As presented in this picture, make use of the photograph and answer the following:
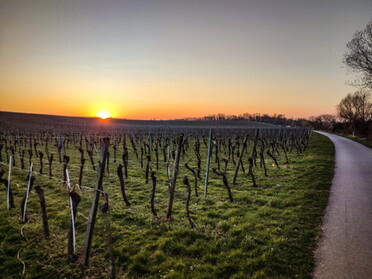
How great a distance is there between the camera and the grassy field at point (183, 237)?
154 inches

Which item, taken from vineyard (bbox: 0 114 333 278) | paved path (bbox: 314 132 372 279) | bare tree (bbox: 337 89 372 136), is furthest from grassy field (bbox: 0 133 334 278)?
bare tree (bbox: 337 89 372 136)

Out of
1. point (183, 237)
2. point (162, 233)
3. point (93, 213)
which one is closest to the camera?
point (93, 213)

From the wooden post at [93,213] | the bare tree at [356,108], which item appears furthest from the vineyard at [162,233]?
the bare tree at [356,108]

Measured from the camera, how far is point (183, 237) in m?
4.98

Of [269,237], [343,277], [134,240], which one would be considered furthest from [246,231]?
[134,240]

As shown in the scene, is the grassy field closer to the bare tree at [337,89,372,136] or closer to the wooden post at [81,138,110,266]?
the wooden post at [81,138,110,266]

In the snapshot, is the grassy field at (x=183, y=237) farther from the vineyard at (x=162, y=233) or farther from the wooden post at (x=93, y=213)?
the wooden post at (x=93, y=213)

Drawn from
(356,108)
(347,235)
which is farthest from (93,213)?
(356,108)

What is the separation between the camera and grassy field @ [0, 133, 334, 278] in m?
3.91

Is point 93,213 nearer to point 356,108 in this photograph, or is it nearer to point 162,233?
point 162,233

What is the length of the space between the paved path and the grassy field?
233 millimetres

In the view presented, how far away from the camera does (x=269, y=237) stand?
488 cm

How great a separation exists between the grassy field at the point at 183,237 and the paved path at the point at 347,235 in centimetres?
23

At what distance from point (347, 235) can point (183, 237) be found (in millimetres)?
3428
